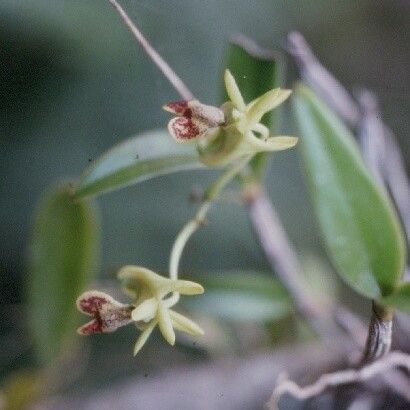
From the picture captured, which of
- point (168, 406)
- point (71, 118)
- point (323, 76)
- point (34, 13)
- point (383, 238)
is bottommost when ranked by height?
point (168, 406)

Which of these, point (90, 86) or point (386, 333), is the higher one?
point (90, 86)

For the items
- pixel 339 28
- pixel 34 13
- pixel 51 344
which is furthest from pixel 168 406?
pixel 339 28

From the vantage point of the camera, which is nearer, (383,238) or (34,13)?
(383,238)

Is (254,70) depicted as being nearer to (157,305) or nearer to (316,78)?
(316,78)

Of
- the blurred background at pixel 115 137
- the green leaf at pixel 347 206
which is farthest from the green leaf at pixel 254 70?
the blurred background at pixel 115 137

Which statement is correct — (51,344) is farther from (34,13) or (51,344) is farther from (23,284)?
(34,13)

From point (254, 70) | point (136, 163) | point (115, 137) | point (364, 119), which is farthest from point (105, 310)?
point (115, 137)
